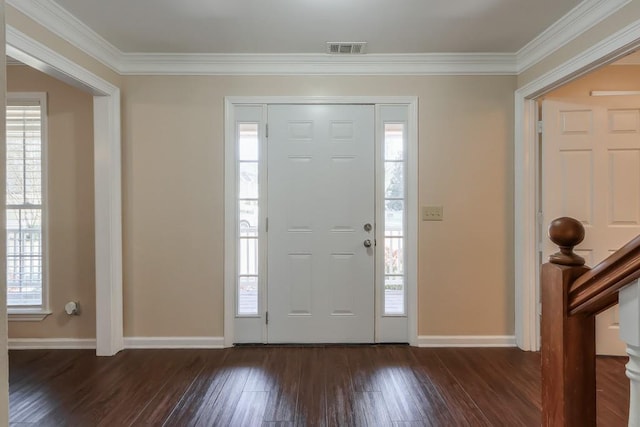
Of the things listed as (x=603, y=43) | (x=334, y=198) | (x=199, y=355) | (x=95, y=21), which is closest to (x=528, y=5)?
(x=603, y=43)

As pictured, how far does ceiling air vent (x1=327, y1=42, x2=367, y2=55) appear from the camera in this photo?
265 centimetres

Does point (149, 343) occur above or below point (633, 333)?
below

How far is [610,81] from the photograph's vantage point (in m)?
2.74

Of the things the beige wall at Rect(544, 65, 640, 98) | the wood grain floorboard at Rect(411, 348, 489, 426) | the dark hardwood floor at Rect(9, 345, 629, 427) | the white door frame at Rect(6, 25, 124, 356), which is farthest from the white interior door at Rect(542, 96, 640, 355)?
the white door frame at Rect(6, 25, 124, 356)

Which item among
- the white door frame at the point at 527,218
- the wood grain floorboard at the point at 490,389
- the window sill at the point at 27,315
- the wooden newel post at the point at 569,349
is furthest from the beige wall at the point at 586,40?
the window sill at the point at 27,315

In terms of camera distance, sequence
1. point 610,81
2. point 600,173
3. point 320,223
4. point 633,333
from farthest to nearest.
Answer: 1. point 320,223
2. point 610,81
3. point 600,173
4. point 633,333

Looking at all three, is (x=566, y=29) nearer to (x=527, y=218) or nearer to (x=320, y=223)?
(x=527, y=218)

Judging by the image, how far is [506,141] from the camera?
9.63 ft

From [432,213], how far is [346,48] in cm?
152

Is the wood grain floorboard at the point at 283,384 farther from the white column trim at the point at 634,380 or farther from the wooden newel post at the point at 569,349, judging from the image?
the white column trim at the point at 634,380

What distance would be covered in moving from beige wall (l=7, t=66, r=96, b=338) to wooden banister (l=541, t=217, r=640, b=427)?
330 cm

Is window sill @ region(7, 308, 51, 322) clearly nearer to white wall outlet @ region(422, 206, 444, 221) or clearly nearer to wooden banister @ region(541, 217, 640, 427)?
white wall outlet @ region(422, 206, 444, 221)

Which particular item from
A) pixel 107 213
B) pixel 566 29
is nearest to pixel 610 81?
pixel 566 29

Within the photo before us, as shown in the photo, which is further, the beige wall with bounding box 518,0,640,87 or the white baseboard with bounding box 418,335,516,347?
the white baseboard with bounding box 418,335,516,347
